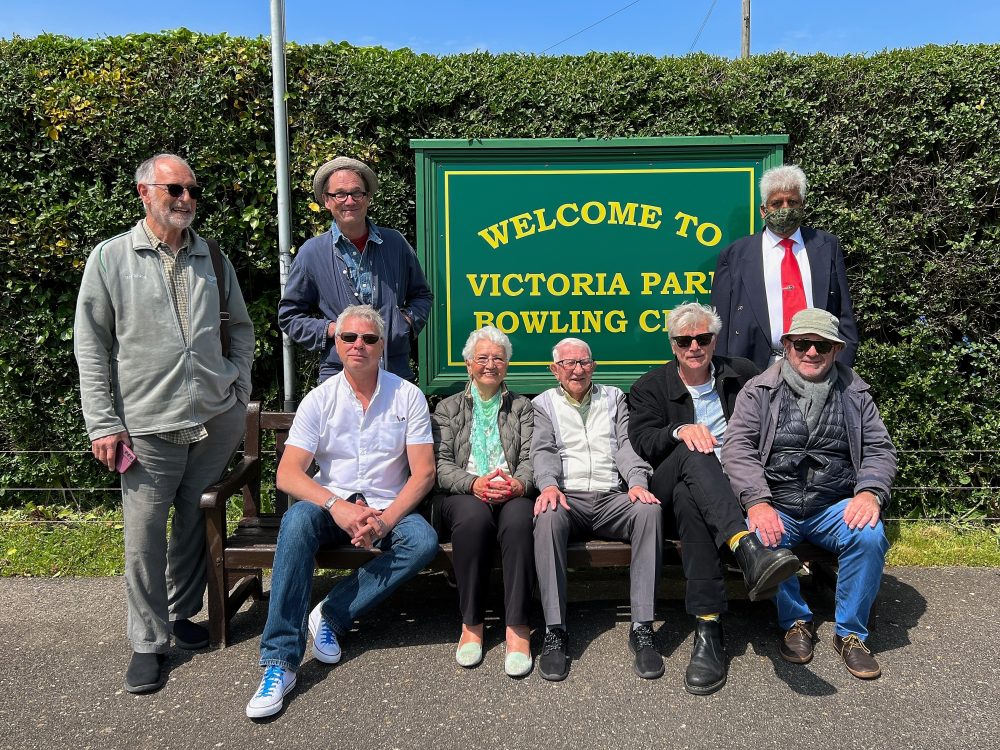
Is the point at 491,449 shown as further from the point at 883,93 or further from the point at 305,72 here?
the point at 883,93

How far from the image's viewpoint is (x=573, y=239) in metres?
4.44

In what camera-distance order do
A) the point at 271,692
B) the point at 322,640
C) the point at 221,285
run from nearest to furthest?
the point at 271,692 < the point at 322,640 < the point at 221,285

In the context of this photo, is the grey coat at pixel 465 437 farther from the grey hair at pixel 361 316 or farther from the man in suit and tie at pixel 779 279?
the man in suit and tie at pixel 779 279

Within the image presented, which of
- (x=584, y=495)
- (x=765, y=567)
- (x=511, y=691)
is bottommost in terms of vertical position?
(x=511, y=691)

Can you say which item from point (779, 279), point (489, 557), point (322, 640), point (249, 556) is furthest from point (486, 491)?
point (779, 279)

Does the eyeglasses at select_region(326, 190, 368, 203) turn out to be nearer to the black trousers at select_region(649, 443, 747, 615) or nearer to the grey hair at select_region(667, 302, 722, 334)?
the grey hair at select_region(667, 302, 722, 334)

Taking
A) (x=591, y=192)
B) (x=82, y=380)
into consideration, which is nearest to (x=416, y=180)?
(x=591, y=192)

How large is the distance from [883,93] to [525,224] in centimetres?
211

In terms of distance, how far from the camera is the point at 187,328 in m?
3.10

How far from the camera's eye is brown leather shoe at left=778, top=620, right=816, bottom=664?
3.04 m

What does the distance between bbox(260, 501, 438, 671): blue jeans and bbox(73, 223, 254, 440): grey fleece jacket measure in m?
0.63

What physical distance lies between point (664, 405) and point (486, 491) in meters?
0.92

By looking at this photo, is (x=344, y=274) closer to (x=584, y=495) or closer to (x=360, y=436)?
(x=360, y=436)

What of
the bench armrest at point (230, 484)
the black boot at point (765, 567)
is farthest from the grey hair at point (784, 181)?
the bench armrest at point (230, 484)
